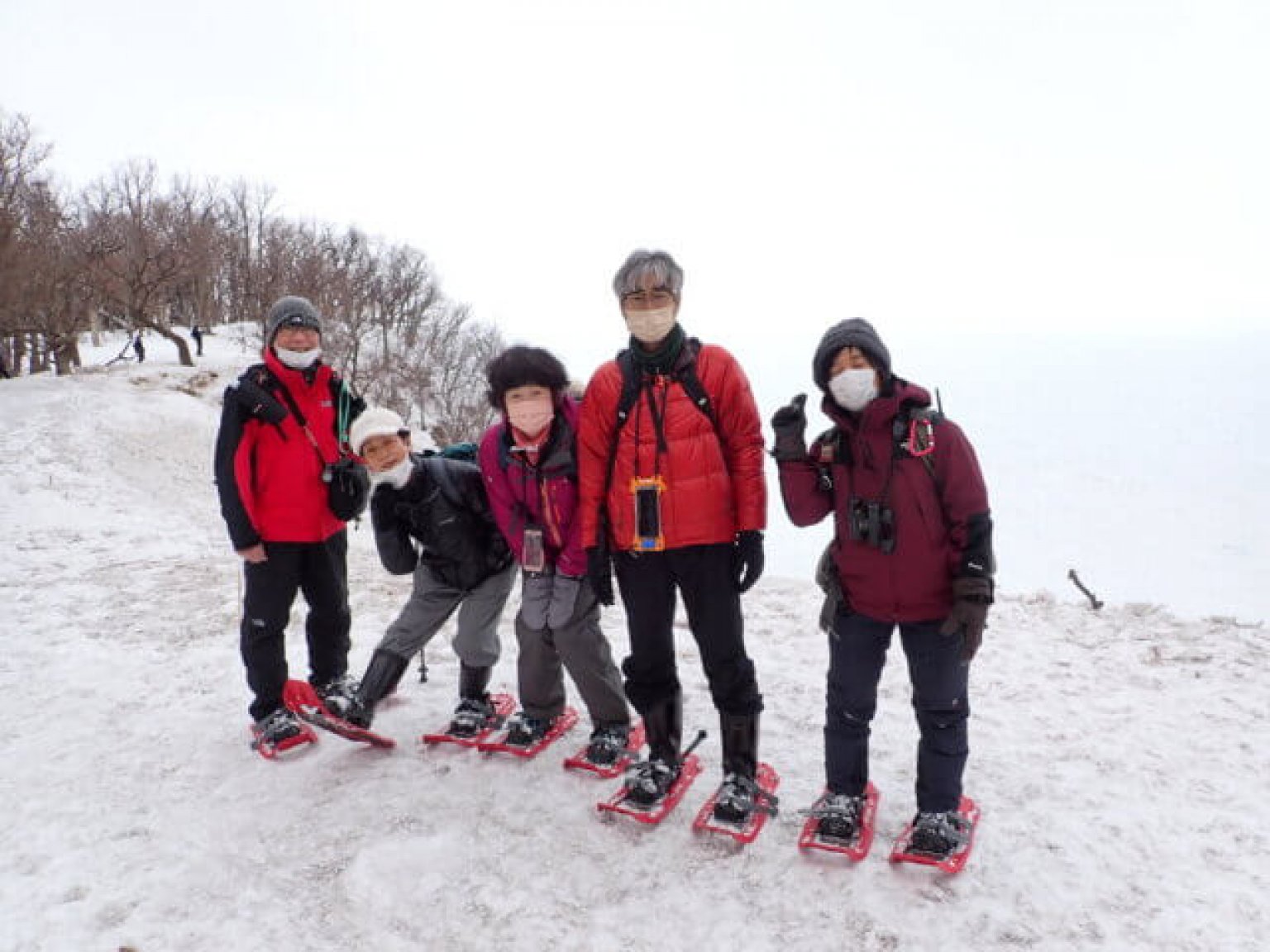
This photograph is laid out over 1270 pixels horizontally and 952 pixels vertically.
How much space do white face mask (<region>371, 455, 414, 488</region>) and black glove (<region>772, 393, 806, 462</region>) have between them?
1.99 metres

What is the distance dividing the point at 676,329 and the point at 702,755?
245 cm

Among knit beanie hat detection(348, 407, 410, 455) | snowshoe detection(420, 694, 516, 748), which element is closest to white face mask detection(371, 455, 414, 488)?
knit beanie hat detection(348, 407, 410, 455)

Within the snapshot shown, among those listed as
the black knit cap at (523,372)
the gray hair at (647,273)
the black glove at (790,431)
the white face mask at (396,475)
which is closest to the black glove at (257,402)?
the white face mask at (396,475)

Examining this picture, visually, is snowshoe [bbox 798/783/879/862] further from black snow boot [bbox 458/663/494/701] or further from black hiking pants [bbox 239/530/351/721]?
black hiking pants [bbox 239/530/351/721]

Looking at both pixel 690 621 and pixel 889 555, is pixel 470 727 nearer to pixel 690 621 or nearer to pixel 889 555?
pixel 690 621

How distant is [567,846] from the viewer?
3428mm

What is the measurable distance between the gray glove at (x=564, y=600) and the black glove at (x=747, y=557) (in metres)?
0.87

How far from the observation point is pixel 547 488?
12.5 ft

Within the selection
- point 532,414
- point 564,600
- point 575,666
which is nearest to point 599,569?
point 564,600

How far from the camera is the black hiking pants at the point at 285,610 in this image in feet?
14.1

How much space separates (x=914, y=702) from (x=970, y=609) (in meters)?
0.56

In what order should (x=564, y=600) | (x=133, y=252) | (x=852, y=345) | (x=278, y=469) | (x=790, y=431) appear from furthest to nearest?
(x=133, y=252)
(x=278, y=469)
(x=564, y=600)
(x=790, y=431)
(x=852, y=345)

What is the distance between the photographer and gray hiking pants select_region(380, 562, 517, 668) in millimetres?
4266

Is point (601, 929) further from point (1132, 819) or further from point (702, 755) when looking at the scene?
point (1132, 819)
